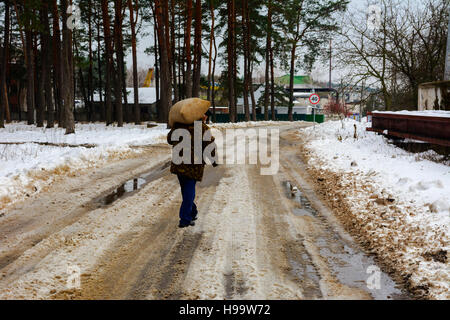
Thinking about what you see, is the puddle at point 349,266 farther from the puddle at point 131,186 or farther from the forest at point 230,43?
the forest at point 230,43

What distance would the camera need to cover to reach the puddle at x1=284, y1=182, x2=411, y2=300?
351 centimetres

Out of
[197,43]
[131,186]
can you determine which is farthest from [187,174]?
[197,43]

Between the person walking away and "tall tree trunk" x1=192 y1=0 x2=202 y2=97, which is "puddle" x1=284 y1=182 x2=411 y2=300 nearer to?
the person walking away

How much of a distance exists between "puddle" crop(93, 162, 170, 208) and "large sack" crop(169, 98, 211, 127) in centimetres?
236

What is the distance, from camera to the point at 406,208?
5.28 metres

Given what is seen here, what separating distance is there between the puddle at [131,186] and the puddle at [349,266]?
3767 mm

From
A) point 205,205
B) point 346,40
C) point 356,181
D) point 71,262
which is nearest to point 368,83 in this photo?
point 346,40

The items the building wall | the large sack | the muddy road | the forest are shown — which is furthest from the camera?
the forest

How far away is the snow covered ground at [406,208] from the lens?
3.84 m

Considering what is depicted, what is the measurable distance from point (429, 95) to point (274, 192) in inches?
300

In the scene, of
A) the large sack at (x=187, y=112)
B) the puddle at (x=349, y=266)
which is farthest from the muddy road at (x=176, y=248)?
the large sack at (x=187, y=112)

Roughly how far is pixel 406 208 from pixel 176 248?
350 centimetres

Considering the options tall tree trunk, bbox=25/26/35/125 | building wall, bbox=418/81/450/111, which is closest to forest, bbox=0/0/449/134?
tall tree trunk, bbox=25/26/35/125
